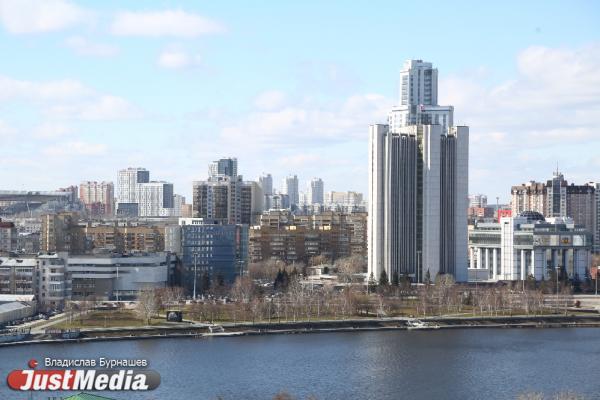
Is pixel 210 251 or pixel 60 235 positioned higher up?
pixel 60 235

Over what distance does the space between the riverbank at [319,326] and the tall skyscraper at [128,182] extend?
3056 inches

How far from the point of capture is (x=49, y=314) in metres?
38.5

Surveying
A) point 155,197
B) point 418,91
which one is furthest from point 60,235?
point 155,197

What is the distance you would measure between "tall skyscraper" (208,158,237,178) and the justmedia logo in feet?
253

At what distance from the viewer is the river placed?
25.2 m

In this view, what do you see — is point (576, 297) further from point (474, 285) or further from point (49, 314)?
point (49, 314)

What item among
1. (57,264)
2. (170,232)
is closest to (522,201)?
(170,232)

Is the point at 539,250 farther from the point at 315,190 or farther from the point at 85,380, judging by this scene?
the point at 315,190

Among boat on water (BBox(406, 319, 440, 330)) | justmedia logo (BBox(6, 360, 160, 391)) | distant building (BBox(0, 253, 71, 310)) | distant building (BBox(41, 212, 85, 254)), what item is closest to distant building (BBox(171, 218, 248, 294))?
distant building (BBox(0, 253, 71, 310))

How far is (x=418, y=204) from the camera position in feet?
161

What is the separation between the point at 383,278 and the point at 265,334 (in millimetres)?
12324

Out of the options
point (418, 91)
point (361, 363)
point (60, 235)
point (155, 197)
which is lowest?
point (361, 363)

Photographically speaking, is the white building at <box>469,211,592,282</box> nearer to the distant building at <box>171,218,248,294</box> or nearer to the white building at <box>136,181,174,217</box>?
the distant building at <box>171,218,248,294</box>

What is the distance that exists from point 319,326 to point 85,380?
2015 cm
